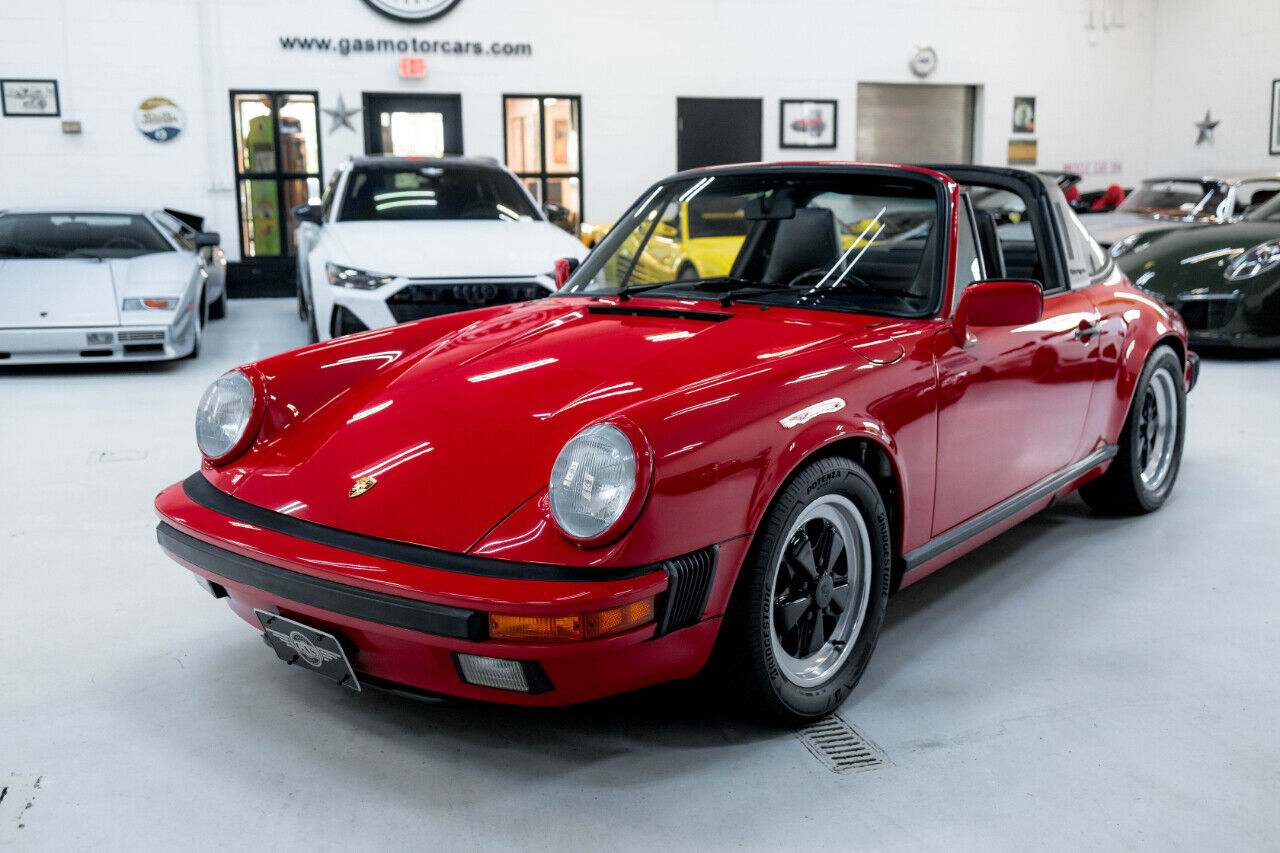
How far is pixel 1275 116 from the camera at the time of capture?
1298 cm

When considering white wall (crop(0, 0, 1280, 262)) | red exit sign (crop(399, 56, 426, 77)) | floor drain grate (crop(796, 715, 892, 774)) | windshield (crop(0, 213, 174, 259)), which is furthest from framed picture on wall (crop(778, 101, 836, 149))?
floor drain grate (crop(796, 715, 892, 774))

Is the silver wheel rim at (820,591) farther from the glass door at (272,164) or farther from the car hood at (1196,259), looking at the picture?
the glass door at (272,164)

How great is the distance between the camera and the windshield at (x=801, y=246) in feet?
8.41

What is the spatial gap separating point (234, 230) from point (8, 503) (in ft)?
26.9

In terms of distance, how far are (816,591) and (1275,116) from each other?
13.9 metres

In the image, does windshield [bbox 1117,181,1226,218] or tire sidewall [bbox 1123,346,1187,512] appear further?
windshield [bbox 1117,181,1226,218]

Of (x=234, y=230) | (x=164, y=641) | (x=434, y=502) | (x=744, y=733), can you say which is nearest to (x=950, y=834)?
(x=744, y=733)

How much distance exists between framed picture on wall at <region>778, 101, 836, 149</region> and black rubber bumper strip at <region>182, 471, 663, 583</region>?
1177cm

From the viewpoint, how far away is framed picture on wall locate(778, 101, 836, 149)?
12906mm

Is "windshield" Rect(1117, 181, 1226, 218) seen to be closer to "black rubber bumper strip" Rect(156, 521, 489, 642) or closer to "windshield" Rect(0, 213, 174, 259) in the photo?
"windshield" Rect(0, 213, 174, 259)

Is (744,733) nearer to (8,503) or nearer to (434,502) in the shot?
(434,502)

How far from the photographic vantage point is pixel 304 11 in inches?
439

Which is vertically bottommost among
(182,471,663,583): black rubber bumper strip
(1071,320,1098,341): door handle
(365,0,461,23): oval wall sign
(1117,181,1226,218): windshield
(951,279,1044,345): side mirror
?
(182,471,663,583): black rubber bumper strip

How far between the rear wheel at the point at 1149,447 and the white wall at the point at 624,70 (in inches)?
373
